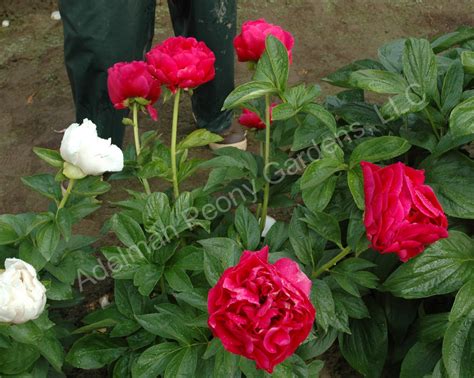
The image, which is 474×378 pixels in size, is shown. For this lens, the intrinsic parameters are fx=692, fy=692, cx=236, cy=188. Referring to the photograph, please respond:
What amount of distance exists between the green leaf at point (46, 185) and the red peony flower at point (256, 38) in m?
0.39

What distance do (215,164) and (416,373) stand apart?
49 centimetres

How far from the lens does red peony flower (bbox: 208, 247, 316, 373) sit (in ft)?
2.60

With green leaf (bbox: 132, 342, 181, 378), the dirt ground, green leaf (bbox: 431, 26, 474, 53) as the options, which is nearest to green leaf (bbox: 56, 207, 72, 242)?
green leaf (bbox: 132, 342, 181, 378)

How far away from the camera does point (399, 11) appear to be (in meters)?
3.30

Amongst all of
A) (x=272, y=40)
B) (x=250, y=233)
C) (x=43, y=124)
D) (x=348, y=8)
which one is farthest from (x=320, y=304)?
(x=348, y=8)

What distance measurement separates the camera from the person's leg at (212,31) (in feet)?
6.82

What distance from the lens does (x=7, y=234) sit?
1.16 m

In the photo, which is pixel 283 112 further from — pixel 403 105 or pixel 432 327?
pixel 432 327

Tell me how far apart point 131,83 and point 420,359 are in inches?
27.0

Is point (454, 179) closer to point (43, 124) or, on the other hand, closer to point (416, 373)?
point (416, 373)

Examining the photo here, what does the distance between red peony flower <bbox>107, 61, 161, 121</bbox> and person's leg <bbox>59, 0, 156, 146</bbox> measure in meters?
0.63

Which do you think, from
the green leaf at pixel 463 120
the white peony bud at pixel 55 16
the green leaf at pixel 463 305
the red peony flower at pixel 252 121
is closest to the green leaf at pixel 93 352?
the red peony flower at pixel 252 121

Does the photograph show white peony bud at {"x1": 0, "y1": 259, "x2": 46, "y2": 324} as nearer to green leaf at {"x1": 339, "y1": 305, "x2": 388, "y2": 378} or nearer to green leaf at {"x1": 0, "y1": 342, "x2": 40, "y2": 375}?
green leaf at {"x1": 0, "y1": 342, "x2": 40, "y2": 375}

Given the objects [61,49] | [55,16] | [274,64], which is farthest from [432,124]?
[55,16]
